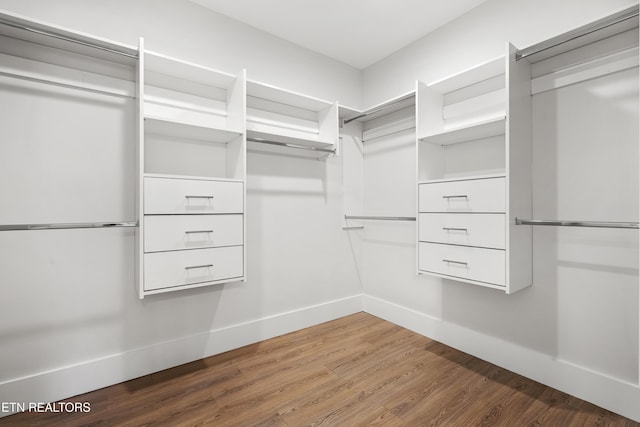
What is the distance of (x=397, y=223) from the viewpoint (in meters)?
2.79

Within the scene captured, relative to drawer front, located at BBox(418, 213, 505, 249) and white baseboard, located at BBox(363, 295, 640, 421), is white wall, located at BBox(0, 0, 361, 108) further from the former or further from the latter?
white baseboard, located at BBox(363, 295, 640, 421)

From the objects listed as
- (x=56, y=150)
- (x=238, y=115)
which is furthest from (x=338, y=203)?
(x=56, y=150)

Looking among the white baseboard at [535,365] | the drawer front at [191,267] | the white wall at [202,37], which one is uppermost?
the white wall at [202,37]

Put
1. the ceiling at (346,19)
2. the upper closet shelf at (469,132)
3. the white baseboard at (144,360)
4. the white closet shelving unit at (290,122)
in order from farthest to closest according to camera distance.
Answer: the white closet shelving unit at (290,122), the ceiling at (346,19), the upper closet shelf at (469,132), the white baseboard at (144,360)

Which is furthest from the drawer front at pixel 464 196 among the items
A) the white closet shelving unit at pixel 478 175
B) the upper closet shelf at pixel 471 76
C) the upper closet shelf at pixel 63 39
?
the upper closet shelf at pixel 63 39

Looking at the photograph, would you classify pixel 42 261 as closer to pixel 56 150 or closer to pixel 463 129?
pixel 56 150

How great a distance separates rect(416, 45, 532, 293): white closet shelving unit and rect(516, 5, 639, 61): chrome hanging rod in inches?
3.4

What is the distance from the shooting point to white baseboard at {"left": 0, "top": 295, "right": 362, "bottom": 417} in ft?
5.44

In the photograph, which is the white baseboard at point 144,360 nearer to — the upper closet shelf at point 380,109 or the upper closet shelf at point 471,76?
the upper closet shelf at point 380,109

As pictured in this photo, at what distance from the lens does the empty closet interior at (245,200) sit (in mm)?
1629

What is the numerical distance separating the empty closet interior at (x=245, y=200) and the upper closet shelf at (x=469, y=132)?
2cm

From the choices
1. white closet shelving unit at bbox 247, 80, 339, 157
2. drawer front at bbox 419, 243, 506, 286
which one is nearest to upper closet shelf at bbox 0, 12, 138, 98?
white closet shelving unit at bbox 247, 80, 339, 157

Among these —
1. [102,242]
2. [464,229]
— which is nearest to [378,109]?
[464,229]

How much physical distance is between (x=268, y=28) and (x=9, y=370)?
2753mm
